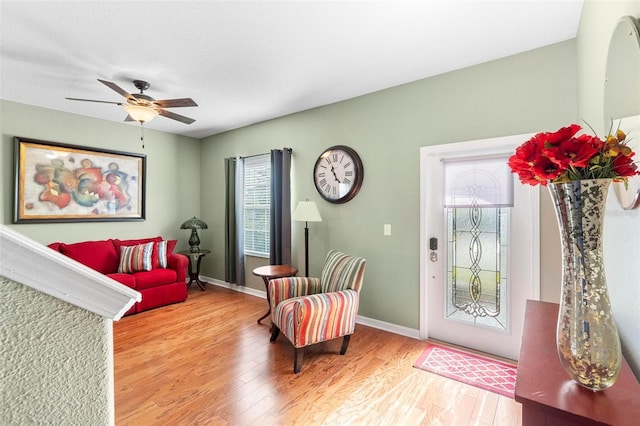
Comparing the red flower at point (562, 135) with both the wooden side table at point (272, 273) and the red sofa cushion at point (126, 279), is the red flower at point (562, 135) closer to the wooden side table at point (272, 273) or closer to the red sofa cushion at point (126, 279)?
the wooden side table at point (272, 273)

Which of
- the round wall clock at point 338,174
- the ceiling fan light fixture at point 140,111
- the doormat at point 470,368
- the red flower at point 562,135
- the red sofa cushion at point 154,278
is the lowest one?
the doormat at point 470,368

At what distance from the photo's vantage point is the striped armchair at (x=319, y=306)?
7.76 feet

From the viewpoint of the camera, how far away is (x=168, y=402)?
6.63 ft

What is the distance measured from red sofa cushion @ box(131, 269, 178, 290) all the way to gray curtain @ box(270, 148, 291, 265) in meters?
1.41

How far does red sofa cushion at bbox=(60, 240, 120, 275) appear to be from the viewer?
144 inches

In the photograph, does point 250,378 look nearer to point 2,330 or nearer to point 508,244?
point 2,330

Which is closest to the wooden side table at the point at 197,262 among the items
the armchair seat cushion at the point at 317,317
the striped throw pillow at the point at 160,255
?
the striped throw pillow at the point at 160,255

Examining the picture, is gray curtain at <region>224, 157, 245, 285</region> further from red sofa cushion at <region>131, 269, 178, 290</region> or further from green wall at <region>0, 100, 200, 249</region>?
green wall at <region>0, 100, 200, 249</region>

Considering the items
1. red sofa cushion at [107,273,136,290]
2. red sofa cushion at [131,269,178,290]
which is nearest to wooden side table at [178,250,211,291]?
red sofa cushion at [131,269,178,290]

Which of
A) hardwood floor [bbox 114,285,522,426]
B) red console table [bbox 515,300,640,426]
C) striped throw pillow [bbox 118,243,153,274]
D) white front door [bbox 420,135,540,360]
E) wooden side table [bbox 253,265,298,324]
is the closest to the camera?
red console table [bbox 515,300,640,426]

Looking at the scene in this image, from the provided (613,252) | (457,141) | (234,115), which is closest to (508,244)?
(457,141)

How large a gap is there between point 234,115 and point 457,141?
2.92 meters

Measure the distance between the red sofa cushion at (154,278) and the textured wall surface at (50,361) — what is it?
12.4 ft

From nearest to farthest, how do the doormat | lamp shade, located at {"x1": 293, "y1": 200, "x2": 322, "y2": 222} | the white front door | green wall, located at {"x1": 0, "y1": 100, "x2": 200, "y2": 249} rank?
the doormat
the white front door
lamp shade, located at {"x1": 293, "y1": 200, "x2": 322, "y2": 222}
green wall, located at {"x1": 0, "y1": 100, "x2": 200, "y2": 249}
